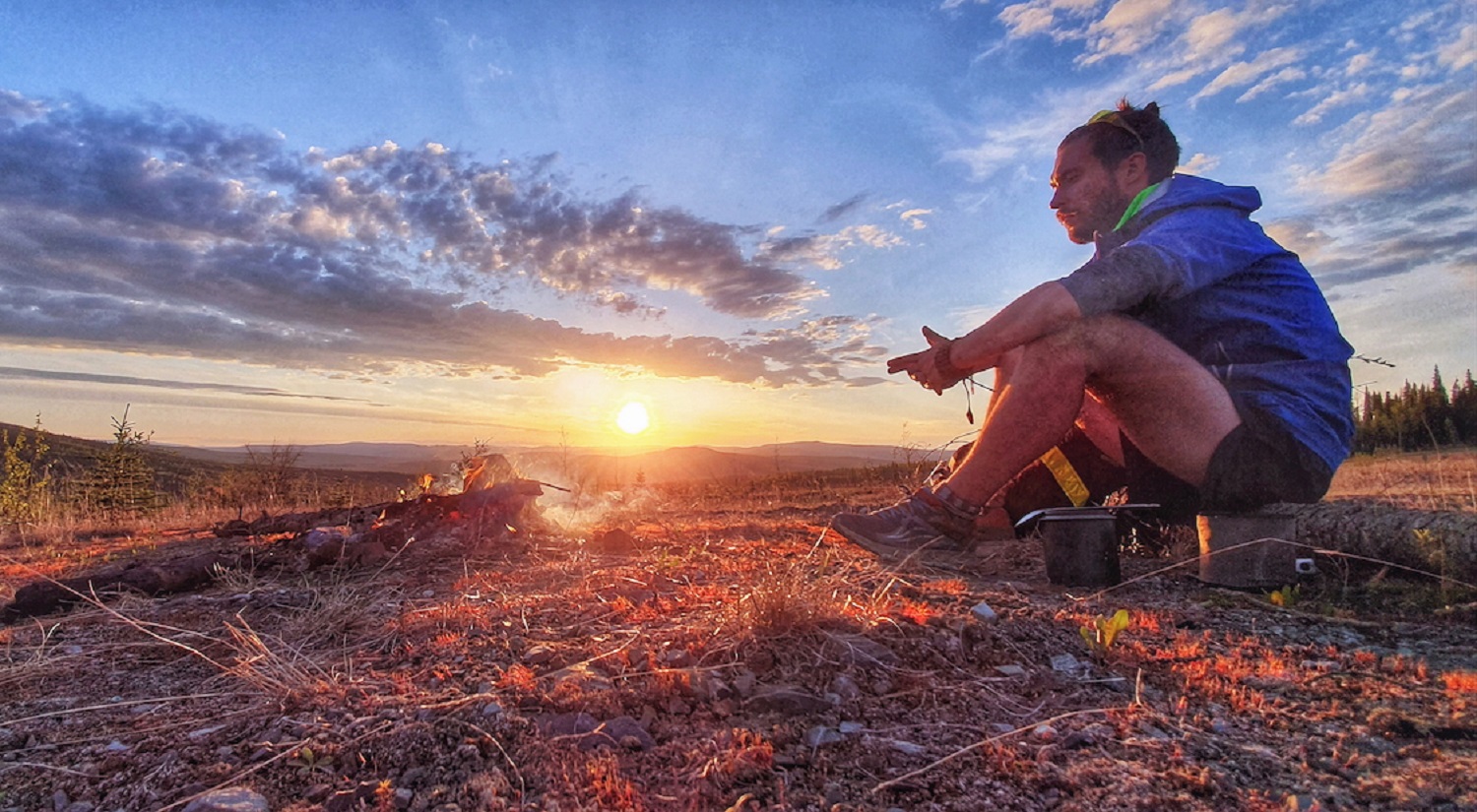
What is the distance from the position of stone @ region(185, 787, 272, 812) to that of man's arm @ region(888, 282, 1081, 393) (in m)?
2.66

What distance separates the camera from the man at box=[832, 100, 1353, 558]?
2.84m

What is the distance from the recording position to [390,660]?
205 cm

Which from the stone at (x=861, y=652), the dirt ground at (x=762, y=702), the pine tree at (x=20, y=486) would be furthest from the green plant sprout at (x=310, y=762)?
A: the pine tree at (x=20, y=486)

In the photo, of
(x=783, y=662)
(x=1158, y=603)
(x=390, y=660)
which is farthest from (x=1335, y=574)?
(x=390, y=660)

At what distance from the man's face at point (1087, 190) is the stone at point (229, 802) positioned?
3.81 metres

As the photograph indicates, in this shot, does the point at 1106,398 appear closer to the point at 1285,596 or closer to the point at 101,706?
the point at 1285,596

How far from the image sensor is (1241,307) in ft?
9.70

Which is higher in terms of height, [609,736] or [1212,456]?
[1212,456]

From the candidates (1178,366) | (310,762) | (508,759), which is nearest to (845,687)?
(508,759)

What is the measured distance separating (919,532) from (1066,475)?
88 centimetres

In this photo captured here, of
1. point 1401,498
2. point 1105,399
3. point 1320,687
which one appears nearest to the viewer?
point 1320,687

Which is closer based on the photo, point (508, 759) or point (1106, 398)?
point (508, 759)

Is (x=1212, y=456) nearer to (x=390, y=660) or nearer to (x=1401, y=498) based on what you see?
(x=390, y=660)

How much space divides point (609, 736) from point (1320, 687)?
1709 millimetres
